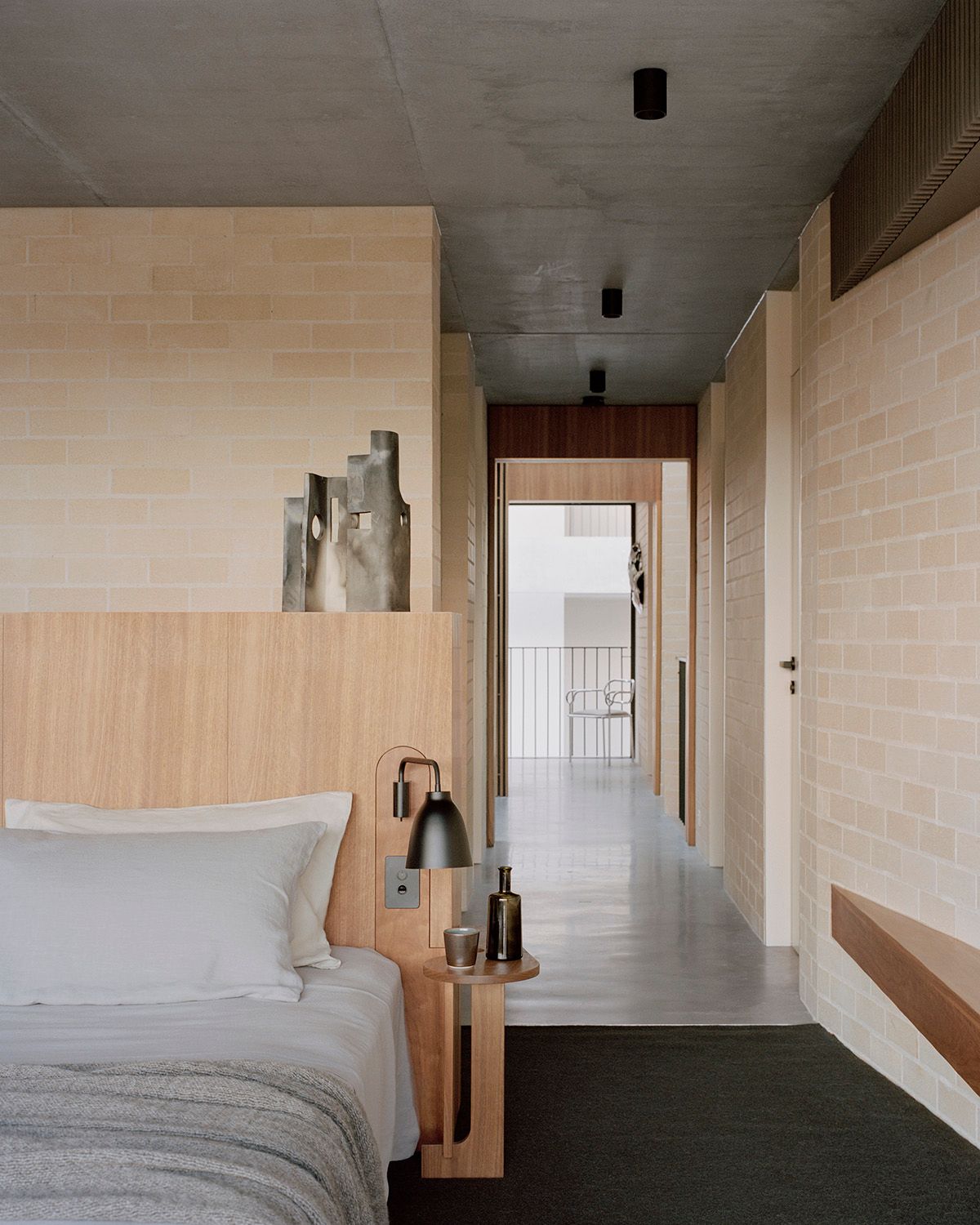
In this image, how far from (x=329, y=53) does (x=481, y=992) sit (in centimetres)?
244

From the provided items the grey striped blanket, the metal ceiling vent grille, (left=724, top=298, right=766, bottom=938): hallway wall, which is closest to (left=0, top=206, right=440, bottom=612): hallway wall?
the metal ceiling vent grille

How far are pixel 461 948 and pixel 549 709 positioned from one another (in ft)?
38.2

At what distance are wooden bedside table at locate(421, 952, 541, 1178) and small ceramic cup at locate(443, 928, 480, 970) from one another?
15 mm

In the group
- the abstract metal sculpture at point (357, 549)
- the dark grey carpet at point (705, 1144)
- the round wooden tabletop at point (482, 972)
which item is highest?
the abstract metal sculpture at point (357, 549)

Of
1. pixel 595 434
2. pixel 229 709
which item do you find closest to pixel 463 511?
pixel 595 434

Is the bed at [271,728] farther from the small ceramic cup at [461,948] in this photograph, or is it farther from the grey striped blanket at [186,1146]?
the grey striped blanket at [186,1146]

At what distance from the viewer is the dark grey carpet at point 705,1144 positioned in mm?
2717

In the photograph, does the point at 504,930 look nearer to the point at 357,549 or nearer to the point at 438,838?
the point at 438,838

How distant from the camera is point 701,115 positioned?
3.43 meters

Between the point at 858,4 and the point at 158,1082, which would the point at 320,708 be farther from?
the point at 858,4

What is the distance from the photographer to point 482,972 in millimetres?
2836

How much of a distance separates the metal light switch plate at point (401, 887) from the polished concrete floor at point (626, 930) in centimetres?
118

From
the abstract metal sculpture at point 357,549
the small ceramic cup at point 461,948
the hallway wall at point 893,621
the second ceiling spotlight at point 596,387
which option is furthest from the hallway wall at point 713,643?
the small ceramic cup at point 461,948

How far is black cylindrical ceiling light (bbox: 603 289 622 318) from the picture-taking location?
5219 millimetres
